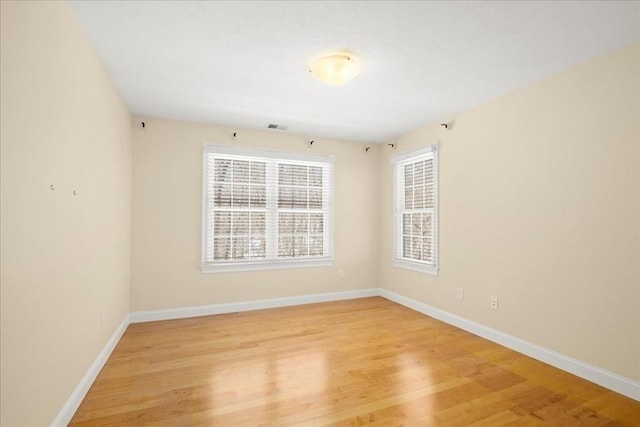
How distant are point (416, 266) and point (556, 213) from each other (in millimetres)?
1936

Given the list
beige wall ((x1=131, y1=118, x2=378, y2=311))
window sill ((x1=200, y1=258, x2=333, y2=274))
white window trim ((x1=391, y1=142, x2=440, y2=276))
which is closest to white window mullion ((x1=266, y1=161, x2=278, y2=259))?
window sill ((x1=200, y1=258, x2=333, y2=274))

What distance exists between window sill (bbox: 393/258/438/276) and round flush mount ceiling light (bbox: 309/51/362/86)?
2671 millimetres

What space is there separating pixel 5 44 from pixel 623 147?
365cm

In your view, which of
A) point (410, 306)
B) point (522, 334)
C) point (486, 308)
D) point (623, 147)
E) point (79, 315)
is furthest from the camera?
point (410, 306)

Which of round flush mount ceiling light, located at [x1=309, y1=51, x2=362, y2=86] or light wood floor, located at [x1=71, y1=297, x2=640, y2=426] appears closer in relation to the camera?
light wood floor, located at [x1=71, y1=297, x2=640, y2=426]

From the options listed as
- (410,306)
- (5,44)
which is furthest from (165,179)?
(410,306)

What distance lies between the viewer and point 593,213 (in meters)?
2.45

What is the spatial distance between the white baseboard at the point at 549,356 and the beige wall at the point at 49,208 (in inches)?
142

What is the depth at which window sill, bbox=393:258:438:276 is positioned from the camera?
4046 millimetres

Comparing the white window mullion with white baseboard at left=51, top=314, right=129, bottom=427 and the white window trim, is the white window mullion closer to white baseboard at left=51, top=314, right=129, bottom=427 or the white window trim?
the white window trim

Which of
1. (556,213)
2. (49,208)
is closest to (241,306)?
(49,208)

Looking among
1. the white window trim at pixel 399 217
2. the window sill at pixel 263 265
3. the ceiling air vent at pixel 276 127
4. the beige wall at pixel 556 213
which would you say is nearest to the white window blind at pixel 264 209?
the window sill at pixel 263 265

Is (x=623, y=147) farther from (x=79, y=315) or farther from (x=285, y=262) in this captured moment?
(x=79, y=315)

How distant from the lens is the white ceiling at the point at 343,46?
189 cm
